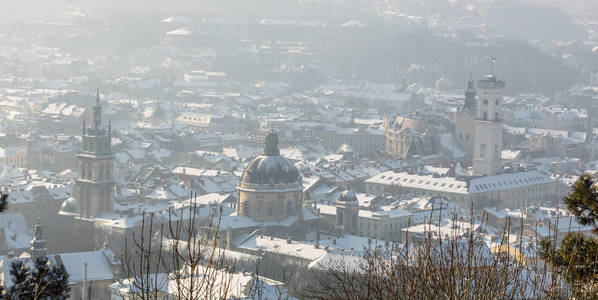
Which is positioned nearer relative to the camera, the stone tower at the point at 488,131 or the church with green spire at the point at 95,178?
the church with green spire at the point at 95,178

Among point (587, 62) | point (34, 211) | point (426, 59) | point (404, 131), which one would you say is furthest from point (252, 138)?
point (587, 62)

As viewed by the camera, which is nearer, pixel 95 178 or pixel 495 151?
pixel 95 178

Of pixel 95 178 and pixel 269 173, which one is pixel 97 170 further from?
pixel 269 173

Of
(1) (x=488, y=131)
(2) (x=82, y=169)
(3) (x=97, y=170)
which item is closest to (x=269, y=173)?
(3) (x=97, y=170)

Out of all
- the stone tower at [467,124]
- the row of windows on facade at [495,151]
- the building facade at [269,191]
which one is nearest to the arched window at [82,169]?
the building facade at [269,191]

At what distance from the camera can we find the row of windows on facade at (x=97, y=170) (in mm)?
56300

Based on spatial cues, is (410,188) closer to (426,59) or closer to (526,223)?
(526,223)

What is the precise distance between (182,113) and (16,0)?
89.4m

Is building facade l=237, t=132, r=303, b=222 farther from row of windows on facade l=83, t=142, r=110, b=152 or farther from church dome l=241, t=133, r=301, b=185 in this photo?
row of windows on facade l=83, t=142, r=110, b=152

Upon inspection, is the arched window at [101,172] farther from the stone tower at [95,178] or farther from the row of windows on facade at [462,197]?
the row of windows on facade at [462,197]

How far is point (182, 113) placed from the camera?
113812 mm

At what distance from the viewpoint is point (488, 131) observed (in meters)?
77.1

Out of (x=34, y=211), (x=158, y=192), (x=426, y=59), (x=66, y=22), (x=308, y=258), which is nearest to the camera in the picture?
(x=308, y=258)

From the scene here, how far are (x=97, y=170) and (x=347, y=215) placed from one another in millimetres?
9653
